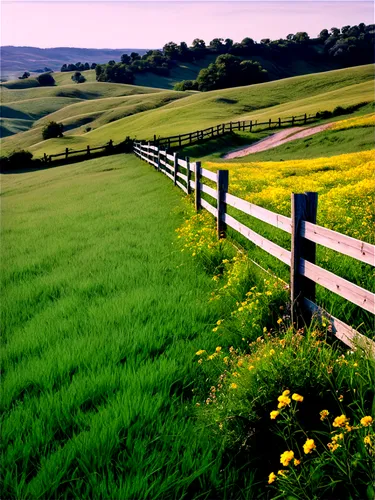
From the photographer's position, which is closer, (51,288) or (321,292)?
(321,292)

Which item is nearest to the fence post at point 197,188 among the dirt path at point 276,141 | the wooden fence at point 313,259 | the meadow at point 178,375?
the meadow at point 178,375

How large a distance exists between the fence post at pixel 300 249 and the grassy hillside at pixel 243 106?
195 ft

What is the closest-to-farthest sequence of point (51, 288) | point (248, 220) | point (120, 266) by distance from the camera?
1. point (51, 288)
2. point (120, 266)
3. point (248, 220)

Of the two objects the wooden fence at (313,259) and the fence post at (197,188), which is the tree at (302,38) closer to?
the fence post at (197,188)

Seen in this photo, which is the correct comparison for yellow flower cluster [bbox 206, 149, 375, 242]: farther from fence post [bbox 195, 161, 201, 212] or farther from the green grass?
the green grass

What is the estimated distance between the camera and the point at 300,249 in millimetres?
4926

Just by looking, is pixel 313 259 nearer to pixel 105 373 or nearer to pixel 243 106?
pixel 105 373

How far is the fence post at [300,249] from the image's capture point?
4750 millimetres

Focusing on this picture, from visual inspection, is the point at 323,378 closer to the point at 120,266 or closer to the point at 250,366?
the point at 250,366

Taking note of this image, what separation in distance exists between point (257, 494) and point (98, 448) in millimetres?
1115

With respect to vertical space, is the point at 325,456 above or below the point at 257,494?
above

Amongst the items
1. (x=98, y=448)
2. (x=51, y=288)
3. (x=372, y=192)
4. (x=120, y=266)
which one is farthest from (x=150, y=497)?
(x=372, y=192)

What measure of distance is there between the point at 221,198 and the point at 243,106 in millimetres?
81640

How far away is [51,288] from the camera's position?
7.47 meters
